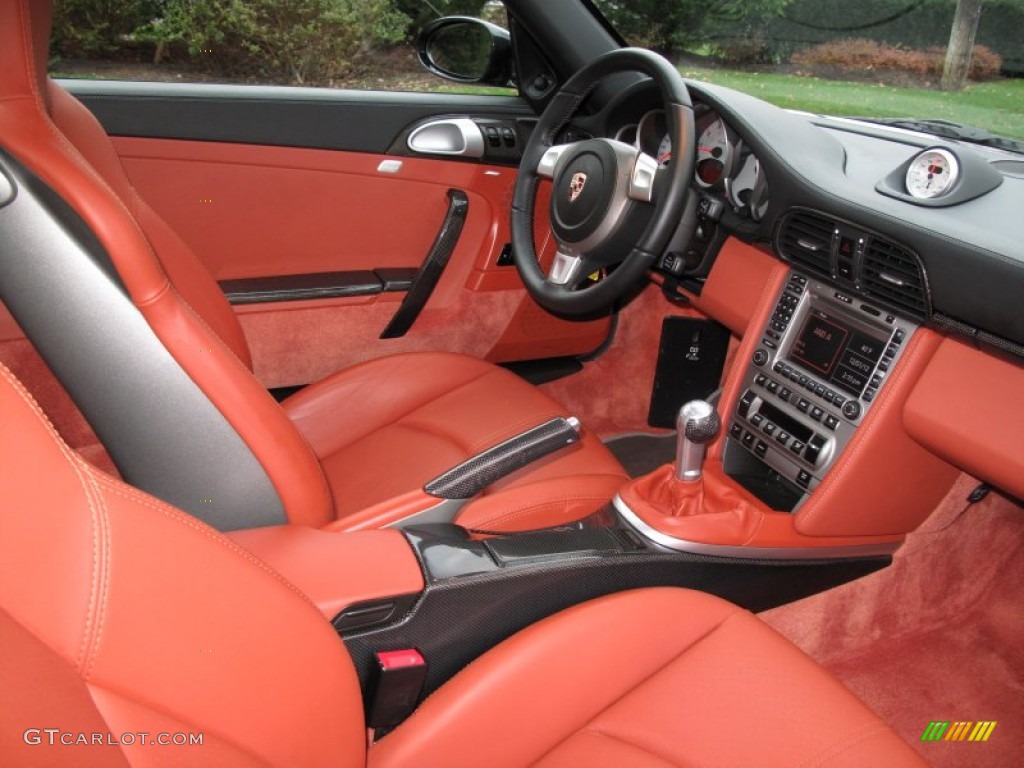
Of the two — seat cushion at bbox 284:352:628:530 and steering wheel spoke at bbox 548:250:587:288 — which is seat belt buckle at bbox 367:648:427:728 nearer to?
seat cushion at bbox 284:352:628:530

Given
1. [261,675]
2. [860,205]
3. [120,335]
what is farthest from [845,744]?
[120,335]

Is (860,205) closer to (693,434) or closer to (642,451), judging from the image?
(693,434)

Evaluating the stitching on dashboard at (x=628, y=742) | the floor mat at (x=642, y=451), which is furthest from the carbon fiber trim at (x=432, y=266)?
the stitching on dashboard at (x=628, y=742)

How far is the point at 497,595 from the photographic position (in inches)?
47.6

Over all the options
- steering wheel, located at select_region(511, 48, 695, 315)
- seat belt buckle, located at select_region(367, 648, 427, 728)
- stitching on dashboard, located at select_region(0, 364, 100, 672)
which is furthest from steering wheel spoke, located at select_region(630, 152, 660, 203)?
stitching on dashboard, located at select_region(0, 364, 100, 672)

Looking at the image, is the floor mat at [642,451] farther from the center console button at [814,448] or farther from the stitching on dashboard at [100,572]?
the stitching on dashboard at [100,572]

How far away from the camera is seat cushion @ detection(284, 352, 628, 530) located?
1544mm

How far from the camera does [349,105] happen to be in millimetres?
2188

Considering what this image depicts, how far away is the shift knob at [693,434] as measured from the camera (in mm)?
1421

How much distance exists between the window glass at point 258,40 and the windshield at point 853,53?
1.45 ft

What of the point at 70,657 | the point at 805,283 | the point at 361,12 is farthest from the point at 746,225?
the point at 70,657

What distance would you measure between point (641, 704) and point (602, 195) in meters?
0.97

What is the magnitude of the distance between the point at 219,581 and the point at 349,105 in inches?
67.0

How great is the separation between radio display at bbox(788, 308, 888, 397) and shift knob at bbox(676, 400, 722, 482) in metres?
0.29
